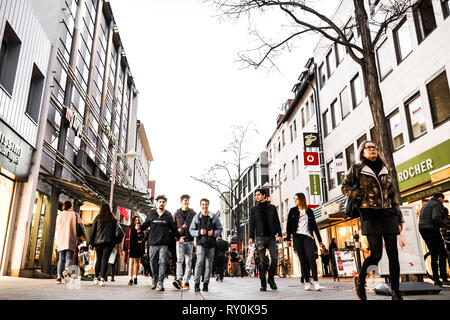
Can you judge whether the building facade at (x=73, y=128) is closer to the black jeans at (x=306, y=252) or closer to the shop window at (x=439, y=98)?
the black jeans at (x=306, y=252)

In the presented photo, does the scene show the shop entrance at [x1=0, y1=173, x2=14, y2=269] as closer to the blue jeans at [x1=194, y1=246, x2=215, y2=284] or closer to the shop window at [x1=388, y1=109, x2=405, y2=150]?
the blue jeans at [x1=194, y1=246, x2=215, y2=284]

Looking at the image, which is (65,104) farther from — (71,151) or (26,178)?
(26,178)

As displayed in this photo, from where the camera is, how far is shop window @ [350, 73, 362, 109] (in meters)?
19.6

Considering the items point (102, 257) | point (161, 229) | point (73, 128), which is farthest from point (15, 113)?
point (161, 229)

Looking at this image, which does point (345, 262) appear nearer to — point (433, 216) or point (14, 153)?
point (433, 216)

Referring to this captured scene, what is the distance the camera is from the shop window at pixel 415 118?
13.6 meters

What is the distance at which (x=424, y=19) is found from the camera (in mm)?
13555

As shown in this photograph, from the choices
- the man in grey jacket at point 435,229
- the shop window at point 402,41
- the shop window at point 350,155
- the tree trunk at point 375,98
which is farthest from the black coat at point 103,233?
the shop window at point 350,155

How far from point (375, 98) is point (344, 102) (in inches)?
542

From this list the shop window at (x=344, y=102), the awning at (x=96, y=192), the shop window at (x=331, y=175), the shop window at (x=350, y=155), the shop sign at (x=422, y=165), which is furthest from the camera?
the shop window at (x=331, y=175)

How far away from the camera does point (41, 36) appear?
1473cm

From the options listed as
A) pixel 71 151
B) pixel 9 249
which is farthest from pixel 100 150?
pixel 9 249

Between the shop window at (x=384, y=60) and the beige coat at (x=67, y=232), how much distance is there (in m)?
14.0
